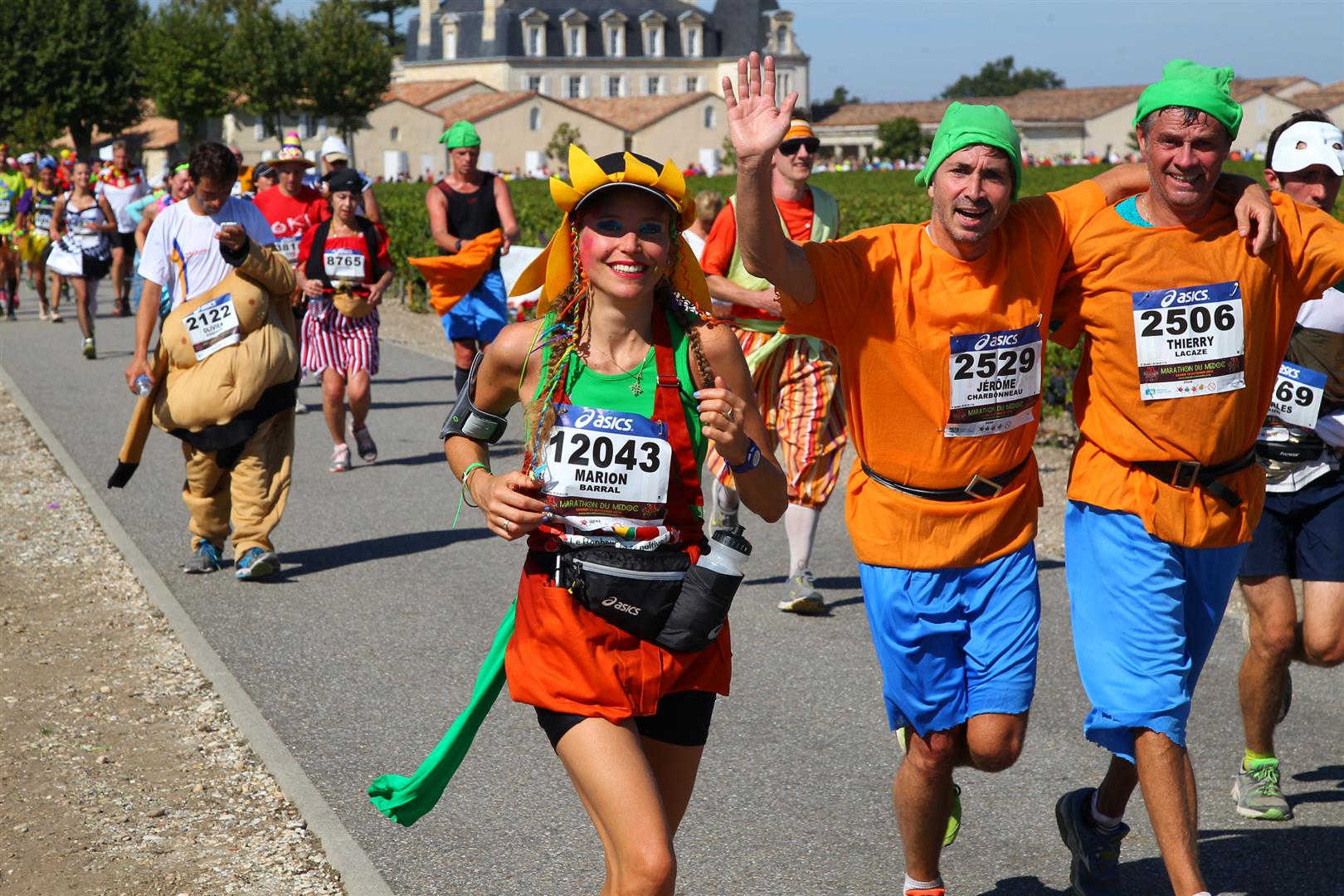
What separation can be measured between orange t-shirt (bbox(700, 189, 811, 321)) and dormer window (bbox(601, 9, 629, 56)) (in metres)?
151

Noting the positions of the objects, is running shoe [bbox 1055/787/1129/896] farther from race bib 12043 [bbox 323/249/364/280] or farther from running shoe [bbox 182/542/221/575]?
race bib 12043 [bbox 323/249/364/280]

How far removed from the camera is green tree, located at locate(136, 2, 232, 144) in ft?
260

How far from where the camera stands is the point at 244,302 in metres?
8.37

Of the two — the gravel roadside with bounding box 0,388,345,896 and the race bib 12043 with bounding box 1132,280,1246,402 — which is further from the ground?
the race bib 12043 with bounding box 1132,280,1246,402

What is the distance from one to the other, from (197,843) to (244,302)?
155 inches

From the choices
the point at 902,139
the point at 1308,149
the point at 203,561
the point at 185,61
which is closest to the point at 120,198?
the point at 203,561

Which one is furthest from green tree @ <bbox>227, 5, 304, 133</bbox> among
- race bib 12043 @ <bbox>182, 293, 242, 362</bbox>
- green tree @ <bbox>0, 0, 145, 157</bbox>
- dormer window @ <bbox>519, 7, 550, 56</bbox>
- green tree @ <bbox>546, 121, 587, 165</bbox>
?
race bib 12043 @ <bbox>182, 293, 242, 362</bbox>

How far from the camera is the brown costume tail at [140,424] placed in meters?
8.49

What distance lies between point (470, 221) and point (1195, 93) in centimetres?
836

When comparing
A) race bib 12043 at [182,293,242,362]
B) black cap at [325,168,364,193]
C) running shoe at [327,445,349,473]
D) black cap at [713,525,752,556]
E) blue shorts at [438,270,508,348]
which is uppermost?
black cap at [325,168,364,193]

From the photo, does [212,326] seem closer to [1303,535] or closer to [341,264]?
[341,264]

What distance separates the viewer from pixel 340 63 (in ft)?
271

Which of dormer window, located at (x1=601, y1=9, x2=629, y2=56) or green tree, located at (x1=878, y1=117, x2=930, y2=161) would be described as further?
dormer window, located at (x1=601, y1=9, x2=629, y2=56)

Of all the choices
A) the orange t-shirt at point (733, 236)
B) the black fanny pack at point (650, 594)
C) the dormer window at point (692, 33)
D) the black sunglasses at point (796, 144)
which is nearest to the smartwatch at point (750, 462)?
the black fanny pack at point (650, 594)
